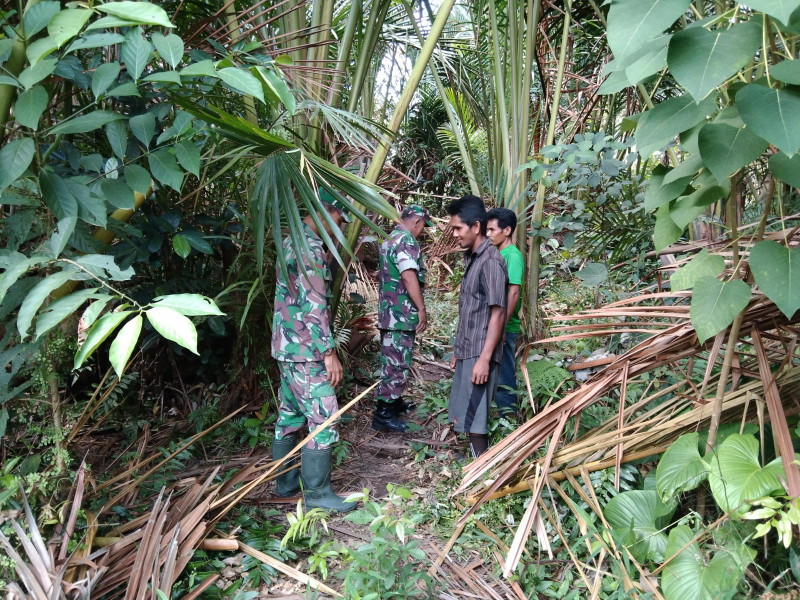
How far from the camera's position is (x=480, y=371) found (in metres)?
2.78

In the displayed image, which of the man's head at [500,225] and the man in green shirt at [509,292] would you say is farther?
the man's head at [500,225]

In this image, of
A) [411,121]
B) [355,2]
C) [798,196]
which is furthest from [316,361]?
[411,121]

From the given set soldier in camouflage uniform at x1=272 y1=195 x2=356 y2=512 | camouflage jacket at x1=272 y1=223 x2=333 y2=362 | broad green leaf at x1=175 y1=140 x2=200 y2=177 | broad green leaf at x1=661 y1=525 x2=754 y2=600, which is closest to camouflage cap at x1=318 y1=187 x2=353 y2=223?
soldier in camouflage uniform at x1=272 y1=195 x2=356 y2=512

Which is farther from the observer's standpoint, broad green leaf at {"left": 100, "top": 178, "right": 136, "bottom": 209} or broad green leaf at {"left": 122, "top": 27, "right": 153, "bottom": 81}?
broad green leaf at {"left": 100, "top": 178, "right": 136, "bottom": 209}

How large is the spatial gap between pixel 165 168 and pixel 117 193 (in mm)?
158

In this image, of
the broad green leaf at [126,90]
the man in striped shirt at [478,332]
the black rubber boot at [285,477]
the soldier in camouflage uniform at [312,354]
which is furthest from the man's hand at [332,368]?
the broad green leaf at [126,90]

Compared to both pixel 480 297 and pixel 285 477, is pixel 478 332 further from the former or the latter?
pixel 285 477

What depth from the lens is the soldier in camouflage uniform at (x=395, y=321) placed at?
3.66m

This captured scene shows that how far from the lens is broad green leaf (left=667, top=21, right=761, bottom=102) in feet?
3.51

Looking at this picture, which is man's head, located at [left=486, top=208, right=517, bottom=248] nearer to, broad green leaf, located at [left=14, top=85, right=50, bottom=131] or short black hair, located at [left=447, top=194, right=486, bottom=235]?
short black hair, located at [left=447, top=194, right=486, bottom=235]

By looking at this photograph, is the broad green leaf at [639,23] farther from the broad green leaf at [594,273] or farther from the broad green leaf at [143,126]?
the broad green leaf at [594,273]

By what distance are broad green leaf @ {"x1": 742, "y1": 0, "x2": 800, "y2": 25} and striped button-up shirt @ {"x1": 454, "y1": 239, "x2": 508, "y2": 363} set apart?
189 centimetres

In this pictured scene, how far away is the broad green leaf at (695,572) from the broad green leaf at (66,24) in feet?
6.47

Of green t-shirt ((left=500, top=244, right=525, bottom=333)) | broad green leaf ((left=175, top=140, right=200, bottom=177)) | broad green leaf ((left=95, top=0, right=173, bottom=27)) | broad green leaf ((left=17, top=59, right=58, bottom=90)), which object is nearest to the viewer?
broad green leaf ((left=95, top=0, right=173, bottom=27))
